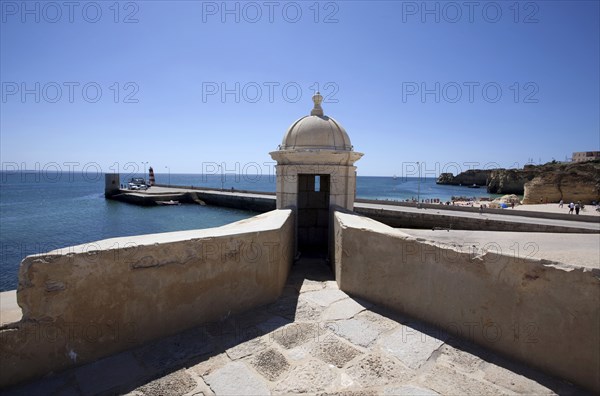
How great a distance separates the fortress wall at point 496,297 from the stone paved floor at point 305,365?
0.48ft

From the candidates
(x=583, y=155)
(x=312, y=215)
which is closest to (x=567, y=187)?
(x=312, y=215)

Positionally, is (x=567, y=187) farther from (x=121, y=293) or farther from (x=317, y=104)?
(x=121, y=293)

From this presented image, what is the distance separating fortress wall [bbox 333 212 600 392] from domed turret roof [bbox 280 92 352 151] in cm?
306

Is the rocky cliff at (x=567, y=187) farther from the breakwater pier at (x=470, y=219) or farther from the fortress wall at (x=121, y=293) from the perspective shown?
the fortress wall at (x=121, y=293)

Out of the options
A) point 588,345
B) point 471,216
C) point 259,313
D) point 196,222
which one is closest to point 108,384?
point 259,313

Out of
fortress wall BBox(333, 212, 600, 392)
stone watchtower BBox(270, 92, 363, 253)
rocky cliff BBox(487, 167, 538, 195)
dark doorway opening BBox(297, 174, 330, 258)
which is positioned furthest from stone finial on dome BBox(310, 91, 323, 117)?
rocky cliff BBox(487, 167, 538, 195)

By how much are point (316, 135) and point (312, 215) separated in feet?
10.0

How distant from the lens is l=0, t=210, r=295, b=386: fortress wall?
2.36m

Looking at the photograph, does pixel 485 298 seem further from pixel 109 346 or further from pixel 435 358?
pixel 109 346

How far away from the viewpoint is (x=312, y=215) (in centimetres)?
899

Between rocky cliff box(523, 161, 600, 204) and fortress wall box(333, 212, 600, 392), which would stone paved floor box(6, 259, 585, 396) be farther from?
rocky cliff box(523, 161, 600, 204)

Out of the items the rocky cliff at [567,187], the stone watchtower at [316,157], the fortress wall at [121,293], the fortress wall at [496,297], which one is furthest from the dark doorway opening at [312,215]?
the rocky cliff at [567,187]

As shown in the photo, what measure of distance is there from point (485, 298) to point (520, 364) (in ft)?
1.89

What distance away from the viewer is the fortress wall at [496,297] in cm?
238
